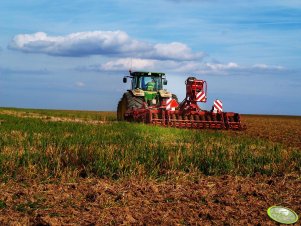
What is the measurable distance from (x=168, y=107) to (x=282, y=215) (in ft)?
49.0

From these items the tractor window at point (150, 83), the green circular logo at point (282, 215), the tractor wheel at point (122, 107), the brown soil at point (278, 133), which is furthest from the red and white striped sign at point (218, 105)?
the green circular logo at point (282, 215)

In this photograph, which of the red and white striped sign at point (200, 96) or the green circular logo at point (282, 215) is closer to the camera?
the green circular logo at point (282, 215)

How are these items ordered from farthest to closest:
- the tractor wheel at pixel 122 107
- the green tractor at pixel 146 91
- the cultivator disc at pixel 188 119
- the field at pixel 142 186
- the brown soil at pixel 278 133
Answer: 1. the tractor wheel at pixel 122 107
2. the green tractor at pixel 146 91
3. the cultivator disc at pixel 188 119
4. the brown soil at pixel 278 133
5. the field at pixel 142 186

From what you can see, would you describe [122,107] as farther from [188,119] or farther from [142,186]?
[142,186]

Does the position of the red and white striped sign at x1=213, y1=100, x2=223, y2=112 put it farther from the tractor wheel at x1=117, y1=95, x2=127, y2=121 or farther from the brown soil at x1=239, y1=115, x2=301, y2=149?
the tractor wheel at x1=117, y1=95, x2=127, y2=121

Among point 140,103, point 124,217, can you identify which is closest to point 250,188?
point 124,217

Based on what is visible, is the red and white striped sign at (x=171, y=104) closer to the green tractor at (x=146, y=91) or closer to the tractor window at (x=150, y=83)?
the green tractor at (x=146, y=91)

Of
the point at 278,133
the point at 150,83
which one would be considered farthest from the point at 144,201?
the point at 150,83

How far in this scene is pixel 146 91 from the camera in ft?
70.0

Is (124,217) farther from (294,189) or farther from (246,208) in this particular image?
(294,189)

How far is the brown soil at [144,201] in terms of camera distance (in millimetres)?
4668

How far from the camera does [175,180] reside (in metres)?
6.33

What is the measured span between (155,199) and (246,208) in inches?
39.8

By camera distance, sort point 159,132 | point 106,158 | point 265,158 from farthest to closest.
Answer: point 159,132, point 265,158, point 106,158
